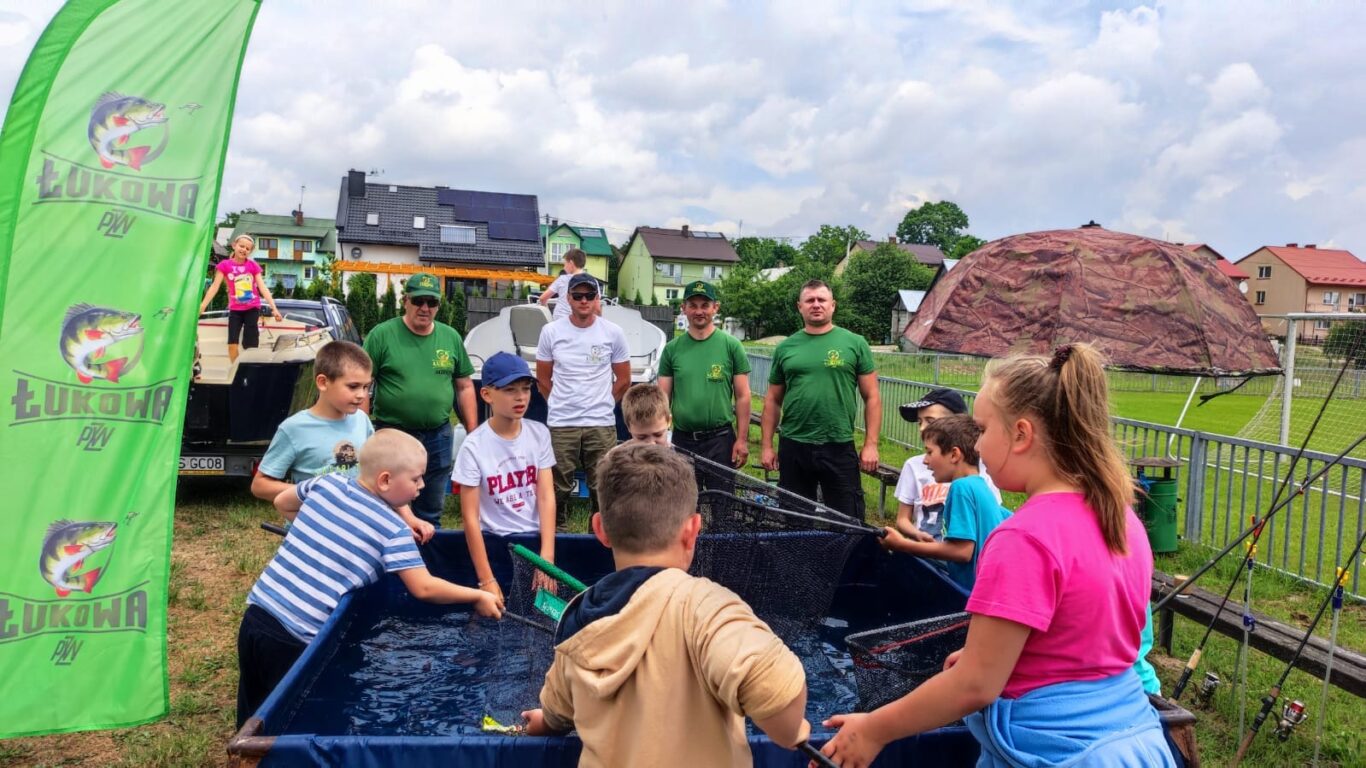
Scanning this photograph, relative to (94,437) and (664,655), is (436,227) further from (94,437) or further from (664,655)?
(664,655)

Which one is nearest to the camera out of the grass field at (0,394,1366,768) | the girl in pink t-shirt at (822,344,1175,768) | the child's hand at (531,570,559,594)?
the girl in pink t-shirt at (822,344,1175,768)

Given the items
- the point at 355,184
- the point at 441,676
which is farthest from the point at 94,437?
the point at 355,184

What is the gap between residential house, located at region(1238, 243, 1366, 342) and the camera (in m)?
68.8

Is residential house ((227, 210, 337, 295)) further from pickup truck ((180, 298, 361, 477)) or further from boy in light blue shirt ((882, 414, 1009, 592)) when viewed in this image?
boy in light blue shirt ((882, 414, 1009, 592))

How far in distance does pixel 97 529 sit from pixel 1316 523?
10.1 m

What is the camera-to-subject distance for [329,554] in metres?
3.09

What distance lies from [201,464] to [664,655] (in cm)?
709

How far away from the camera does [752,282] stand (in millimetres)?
65000

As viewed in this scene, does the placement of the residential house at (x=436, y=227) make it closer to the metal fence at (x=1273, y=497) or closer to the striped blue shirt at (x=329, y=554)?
the metal fence at (x=1273, y=497)

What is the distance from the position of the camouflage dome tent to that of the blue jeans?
3.12m

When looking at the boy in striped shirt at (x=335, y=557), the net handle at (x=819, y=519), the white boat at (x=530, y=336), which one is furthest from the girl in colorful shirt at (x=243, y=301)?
the net handle at (x=819, y=519)

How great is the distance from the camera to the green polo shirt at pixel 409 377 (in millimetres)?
5805

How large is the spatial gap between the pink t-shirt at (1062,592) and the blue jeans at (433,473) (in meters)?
4.66

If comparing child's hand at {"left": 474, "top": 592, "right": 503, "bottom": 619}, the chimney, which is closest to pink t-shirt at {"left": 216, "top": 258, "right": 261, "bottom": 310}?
child's hand at {"left": 474, "top": 592, "right": 503, "bottom": 619}
